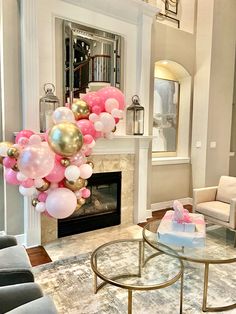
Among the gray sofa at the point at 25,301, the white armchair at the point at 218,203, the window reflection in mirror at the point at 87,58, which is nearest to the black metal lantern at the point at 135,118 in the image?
the window reflection in mirror at the point at 87,58

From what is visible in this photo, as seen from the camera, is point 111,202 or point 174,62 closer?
point 111,202

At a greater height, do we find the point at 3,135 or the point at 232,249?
the point at 3,135

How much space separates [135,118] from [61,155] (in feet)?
6.18

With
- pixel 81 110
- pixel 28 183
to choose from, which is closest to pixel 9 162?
pixel 28 183

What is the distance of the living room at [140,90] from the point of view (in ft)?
9.70

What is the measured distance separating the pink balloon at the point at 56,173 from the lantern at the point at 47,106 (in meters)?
0.98

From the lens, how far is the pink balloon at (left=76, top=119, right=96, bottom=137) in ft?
8.43

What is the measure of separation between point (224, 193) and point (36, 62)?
10.3ft

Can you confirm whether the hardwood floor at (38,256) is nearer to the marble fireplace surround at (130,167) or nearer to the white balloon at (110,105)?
the marble fireplace surround at (130,167)

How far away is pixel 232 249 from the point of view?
2465 mm

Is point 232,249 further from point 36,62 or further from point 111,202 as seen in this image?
point 36,62

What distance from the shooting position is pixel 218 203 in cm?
373

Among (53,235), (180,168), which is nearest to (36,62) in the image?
(53,235)

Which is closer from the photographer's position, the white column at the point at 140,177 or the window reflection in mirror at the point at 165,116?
the white column at the point at 140,177
